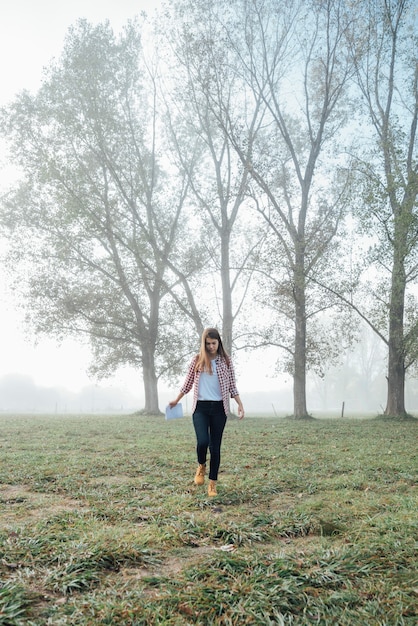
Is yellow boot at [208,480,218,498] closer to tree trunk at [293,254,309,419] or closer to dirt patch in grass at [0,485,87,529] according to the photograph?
dirt patch in grass at [0,485,87,529]

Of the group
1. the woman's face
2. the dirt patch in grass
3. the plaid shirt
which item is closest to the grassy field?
the dirt patch in grass

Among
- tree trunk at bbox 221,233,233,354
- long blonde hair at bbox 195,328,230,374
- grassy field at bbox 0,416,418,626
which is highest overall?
tree trunk at bbox 221,233,233,354

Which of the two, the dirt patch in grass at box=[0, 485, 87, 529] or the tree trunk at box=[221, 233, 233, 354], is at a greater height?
the tree trunk at box=[221, 233, 233, 354]

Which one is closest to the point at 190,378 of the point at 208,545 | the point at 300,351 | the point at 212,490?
the point at 212,490

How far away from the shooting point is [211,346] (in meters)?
7.33

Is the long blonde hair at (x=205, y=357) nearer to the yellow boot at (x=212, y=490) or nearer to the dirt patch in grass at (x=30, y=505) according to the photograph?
the yellow boot at (x=212, y=490)

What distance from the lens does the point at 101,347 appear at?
34.0 meters

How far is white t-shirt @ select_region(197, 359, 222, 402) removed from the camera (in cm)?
723

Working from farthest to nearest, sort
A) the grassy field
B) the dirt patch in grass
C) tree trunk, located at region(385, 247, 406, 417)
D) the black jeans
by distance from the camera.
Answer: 1. tree trunk, located at region(385, 247, 406, 417)
2. the black jeans
3. the dirt patch in grass
4. the grassy field

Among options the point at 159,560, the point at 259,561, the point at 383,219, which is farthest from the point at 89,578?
the point at 383,219

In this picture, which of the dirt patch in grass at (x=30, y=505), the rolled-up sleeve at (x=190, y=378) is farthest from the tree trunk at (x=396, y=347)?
the dirt patch in grass at (x=30, y=505)

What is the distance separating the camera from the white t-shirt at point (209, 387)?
7227 mm

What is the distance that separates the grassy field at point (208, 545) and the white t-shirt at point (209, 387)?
4.45 feet

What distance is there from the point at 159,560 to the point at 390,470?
604 cm
